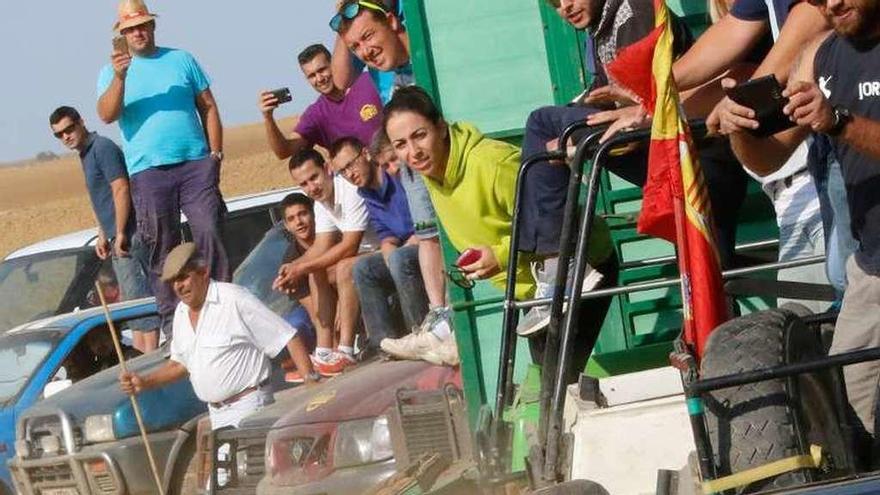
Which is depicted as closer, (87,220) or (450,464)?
(450,464)

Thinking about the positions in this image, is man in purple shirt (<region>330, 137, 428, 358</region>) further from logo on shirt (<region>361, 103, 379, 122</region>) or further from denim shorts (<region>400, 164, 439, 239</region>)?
denim shorts (<region>400, 164, 439, 239</region>)

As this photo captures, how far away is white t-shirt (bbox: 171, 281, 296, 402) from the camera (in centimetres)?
1098

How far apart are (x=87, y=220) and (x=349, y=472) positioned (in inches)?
1449

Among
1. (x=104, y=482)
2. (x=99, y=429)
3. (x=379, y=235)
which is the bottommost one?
(x=104, y=482)

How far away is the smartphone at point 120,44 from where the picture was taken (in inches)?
475

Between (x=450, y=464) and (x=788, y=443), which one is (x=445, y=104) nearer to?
(x=450, y=464)

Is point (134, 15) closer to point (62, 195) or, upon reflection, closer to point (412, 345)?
point (412, 345)

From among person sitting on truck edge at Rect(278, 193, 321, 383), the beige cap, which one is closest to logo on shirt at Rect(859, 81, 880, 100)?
the beige cap

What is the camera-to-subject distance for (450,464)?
868cm

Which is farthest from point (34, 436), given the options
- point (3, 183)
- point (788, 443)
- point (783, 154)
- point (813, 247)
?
point (3, 183)

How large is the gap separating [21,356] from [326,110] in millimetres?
3370

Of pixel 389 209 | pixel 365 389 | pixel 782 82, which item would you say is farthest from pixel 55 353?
pixel 782 82

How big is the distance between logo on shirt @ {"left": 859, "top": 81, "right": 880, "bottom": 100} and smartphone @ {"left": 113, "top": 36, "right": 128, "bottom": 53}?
7881mm

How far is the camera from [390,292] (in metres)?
10.8
